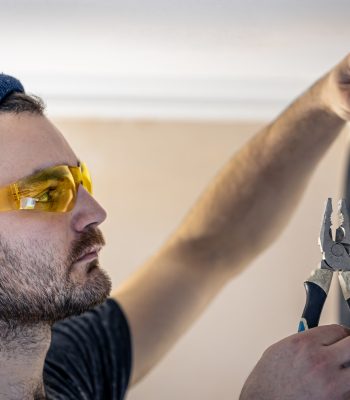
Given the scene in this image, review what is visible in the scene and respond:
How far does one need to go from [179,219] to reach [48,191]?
4.43 feet

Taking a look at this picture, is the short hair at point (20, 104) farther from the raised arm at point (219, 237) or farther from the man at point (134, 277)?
the raised arm at point (219, 237)

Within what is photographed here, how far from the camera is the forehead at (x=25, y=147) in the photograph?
1.30 meters

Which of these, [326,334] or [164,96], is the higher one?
[164,96]

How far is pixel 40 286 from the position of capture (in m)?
1.32

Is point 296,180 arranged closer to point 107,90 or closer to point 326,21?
point 326,21

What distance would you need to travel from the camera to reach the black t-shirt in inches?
63.0

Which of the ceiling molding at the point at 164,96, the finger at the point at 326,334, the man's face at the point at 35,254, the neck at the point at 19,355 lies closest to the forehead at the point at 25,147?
the man's face at the point at 35,254

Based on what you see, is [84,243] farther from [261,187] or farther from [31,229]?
[261,187]

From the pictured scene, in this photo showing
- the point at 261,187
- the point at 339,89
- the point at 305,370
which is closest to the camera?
the point at 305,370

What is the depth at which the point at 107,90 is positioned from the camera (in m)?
2.26

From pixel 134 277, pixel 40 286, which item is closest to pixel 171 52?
pixel 134 277

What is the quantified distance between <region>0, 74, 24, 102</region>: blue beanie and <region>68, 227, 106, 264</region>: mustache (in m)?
0.29

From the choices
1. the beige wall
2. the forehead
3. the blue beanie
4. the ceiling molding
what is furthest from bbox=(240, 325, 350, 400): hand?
the beige wall

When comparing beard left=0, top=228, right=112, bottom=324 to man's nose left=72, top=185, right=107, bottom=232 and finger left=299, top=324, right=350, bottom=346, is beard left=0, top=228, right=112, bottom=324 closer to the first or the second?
man's nose left=72, top=185, right=107, bottom=232
